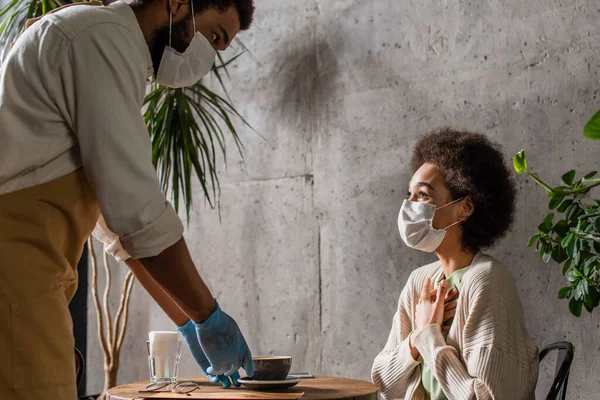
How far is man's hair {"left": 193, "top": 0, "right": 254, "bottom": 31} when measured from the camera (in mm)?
1570

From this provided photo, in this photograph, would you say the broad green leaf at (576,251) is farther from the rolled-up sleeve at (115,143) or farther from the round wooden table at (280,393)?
the rolled-up sleeve at (115,143)

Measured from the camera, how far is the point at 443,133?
2.56 m

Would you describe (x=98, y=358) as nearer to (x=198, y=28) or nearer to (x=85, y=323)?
(x=85, y=323)

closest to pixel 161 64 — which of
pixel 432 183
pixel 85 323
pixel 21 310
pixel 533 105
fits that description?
pixel 21 310

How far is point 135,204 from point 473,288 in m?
1.29

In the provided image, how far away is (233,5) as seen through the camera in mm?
1627

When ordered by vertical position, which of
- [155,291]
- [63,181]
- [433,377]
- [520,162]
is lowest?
[433,377]

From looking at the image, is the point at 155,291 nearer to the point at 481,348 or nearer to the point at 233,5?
the point at 233,5

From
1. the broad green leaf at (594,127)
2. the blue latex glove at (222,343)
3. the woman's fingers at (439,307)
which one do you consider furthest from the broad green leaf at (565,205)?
the blue latex glove at (222,343)

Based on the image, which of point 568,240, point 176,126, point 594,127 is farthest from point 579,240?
point 176,126

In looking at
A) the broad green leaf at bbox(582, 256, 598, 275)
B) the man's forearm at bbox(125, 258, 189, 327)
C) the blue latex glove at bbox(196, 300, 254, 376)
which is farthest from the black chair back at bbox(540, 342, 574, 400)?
the man's forearm at bbox(125, 258, 189, 327)

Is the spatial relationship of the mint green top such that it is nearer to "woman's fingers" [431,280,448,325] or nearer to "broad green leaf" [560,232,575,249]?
"woman's fingers" [431,280,448,325]

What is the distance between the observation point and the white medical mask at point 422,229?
2.42m

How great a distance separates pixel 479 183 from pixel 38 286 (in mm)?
1567
